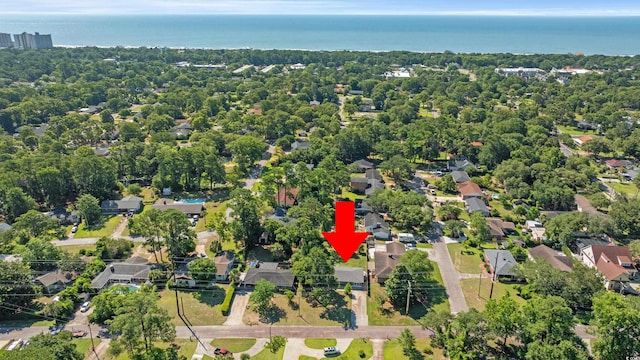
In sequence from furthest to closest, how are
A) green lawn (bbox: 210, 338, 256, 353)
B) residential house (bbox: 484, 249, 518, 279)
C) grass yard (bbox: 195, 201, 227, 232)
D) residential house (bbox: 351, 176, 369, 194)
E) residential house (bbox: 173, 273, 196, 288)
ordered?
residential house (bbox: 351, 176, 369, 194)
grass yard (bbox: 195, 201, 227, 232)
residential house (bbox: 484, 249, 518, 279)
residential house (bbox: 173, 273, 196, 288)
green lawn (bbox: 210, 338, 256, 353)

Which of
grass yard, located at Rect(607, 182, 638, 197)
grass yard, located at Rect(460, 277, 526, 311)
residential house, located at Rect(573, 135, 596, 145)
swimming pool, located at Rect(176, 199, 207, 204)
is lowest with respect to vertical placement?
grass yard, located at Rect(460, 277, 526, 311)

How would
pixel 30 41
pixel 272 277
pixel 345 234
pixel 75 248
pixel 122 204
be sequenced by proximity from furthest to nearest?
pixel 30 41
pixel 122 204
pixel 345 234
pixel 75 248
pixel 272 277

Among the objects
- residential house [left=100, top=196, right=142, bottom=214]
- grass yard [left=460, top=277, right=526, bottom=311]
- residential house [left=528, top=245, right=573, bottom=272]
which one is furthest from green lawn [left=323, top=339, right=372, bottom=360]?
residential house [left=100, top=196, right=142, bottom=214]

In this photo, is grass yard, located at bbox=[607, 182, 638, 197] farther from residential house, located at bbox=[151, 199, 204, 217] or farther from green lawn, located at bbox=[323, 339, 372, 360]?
residential house, located at bbox=[151, 199, 204, 217]

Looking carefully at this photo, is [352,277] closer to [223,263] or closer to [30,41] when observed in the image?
[223,263]

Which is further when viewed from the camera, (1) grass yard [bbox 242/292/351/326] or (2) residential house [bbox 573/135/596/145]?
(2) residential house [bbox 573/135/596/145]

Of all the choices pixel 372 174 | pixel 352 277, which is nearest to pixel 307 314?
pixel 352 277
